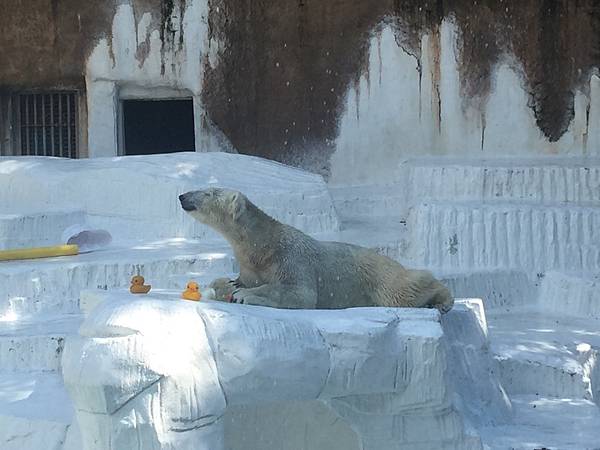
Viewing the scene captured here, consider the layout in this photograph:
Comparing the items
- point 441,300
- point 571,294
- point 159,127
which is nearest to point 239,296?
point 441,300

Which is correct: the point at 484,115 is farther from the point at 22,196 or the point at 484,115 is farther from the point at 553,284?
the point at 22,196

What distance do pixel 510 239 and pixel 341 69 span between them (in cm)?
332

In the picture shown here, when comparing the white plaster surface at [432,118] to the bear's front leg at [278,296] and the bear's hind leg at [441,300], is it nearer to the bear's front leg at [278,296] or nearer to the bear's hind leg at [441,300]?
the bear's hind leg at [441,300]

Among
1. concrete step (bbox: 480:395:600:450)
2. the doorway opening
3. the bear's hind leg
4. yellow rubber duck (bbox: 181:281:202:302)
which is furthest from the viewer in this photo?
the doorway opening

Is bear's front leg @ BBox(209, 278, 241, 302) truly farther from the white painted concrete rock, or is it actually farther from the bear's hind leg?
the bear's hind leg

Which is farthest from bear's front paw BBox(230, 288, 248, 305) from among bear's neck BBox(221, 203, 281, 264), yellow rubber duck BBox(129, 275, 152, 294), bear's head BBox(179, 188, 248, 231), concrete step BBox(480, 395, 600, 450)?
concrete step BBox(480, 395, 600, 450)

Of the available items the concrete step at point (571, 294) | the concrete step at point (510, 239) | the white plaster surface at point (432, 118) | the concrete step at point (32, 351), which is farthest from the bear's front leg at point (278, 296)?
the white plaster surface at point (432, 118)

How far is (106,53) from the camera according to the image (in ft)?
39.2

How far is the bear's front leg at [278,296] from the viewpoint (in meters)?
5.21

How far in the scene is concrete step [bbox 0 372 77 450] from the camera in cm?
566

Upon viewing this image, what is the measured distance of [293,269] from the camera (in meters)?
5.47

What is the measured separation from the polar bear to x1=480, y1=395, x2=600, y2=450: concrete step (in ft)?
2.54

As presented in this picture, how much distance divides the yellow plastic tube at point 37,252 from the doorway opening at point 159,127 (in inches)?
225

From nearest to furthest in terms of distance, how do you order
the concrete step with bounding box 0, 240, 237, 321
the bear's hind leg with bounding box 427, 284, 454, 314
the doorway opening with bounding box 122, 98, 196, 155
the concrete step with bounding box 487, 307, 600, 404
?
the bear's hind leg with bounding box 427, 284, 454, 314 → the concrete step with bounding box 487, 307, 600, 404 → the concrete step with bounding box 0, 240, 237, 321 → the doorway opening with bounding box 122, 98, 196, 155
